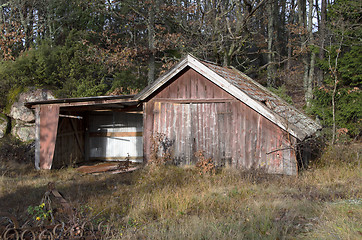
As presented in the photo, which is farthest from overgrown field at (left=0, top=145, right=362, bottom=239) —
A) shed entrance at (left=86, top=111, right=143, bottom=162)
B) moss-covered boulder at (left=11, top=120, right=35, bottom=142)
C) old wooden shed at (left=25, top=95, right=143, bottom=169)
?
moss-covered boulder at (left=11, top=120, right=35, bottom=142)

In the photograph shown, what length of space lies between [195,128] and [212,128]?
568 millimetres

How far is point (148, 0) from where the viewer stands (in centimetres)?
1786

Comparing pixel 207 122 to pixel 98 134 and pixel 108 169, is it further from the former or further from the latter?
pixel 98 134

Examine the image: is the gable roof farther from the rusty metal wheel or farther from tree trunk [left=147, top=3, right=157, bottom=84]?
tree trunk [left=147, top=3, right=157, bottom=84]

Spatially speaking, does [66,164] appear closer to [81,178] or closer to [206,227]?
[81,178]

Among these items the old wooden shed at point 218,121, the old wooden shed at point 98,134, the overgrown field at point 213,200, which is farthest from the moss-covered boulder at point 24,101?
the old wooden shed at point 218,121

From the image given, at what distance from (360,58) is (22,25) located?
19605mm

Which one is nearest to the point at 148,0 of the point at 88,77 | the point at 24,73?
the point at 88,77

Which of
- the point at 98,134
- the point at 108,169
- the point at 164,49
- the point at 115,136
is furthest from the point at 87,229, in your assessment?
the point at 164,49

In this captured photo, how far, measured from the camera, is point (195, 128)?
9742 millimetres

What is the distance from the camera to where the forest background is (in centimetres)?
1430

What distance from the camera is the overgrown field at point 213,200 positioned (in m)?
4.62

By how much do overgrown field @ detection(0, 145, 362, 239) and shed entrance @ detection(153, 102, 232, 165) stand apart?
2.01ft

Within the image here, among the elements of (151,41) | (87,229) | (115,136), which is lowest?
(87,229)
